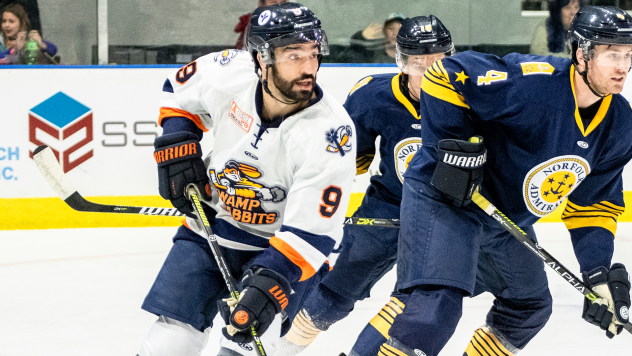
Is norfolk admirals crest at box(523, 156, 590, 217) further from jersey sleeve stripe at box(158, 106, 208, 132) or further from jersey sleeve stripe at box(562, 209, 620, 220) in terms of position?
jersey sleeve stripe at box(158, 106, 208, 132)

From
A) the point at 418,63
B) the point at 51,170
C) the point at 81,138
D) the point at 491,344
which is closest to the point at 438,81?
the point at 418,63

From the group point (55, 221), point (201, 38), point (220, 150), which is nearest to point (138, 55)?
point (201, 38)

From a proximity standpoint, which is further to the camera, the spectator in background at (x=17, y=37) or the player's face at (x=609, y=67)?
the spectator in background at (x=17, y=37)

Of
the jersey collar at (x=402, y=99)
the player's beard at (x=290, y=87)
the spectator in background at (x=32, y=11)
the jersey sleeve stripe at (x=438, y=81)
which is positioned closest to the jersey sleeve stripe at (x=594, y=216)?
the jersey sleeve stripe at (x=438, y=81)

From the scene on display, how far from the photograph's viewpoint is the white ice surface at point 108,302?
8.96ft

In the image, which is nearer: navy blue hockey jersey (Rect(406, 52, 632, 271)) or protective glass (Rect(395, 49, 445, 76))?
navy blue hockey jersey (Rect(406, 52, 632, 271))

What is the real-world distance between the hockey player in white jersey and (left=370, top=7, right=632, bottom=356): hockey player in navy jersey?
25 cm

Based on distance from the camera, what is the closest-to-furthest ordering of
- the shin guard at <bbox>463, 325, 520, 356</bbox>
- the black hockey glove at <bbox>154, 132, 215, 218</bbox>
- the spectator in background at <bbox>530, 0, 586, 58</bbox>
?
the black hockey glove at <bbox>154, 132, 215, 218</bbox> < the shin guard at <bbox>463, 325, 520, 356</bbox> < the spectator in background at <bbox>530, 0, 586, 58</bbox>

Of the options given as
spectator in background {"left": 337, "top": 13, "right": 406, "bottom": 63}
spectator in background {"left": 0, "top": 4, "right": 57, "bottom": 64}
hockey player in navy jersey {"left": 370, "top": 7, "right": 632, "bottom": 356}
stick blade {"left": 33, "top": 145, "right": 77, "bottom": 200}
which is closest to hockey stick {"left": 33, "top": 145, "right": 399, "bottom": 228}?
stick blade {"left": 33, "top": 145, "right": 77, "bottom": 200}

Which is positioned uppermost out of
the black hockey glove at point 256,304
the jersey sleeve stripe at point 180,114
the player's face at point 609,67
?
the player's face at point 609,67

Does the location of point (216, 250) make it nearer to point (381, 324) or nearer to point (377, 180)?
point (381, 324)

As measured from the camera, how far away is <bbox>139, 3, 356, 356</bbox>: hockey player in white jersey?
1.74 meters

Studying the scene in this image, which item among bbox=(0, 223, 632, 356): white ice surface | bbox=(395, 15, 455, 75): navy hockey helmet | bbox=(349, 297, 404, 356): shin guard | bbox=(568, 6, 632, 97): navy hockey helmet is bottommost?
bbox=(0, 223, 632, 356): white ice surface

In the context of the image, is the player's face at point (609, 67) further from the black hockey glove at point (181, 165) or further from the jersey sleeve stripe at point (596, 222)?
the black hockey glove at point (181, 165)
